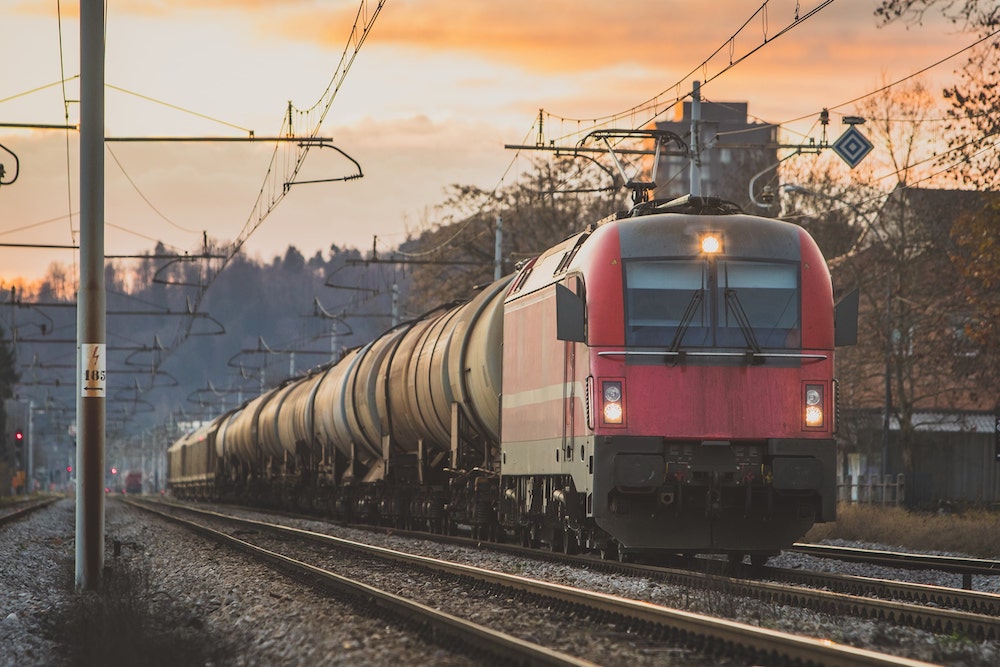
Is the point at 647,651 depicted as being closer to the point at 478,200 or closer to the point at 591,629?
the point at 591,629

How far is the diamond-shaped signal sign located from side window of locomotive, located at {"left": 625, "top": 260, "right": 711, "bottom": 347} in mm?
19822

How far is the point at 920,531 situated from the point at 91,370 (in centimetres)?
1512

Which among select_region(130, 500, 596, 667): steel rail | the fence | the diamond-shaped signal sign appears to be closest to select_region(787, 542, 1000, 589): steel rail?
select_region(130, 500, 596, 667): steel rail

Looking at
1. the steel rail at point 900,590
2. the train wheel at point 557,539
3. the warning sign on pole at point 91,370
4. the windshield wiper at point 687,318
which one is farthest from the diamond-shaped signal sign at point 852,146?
the warning sign on pole at point 91,370

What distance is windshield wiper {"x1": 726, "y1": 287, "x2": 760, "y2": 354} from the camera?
14.5 m

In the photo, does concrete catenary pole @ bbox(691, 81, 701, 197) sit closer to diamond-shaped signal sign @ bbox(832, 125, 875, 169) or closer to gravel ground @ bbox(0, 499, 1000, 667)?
diamond-shaped signal sign @ bbox(832, 125, 875, 169)

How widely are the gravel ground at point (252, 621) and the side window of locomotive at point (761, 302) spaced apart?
2703mm

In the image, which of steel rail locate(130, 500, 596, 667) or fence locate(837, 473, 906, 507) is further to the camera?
fence locate(837, 473, 906, 507)

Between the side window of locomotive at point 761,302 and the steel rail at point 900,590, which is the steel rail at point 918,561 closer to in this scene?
the steel rail at point 900,590

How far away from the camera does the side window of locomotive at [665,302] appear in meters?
14.5

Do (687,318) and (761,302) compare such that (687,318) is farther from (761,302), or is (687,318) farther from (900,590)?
(900,590)

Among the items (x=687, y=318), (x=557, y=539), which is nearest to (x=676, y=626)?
(x=687, y=318)

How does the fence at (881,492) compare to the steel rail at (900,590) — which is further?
the fence at (881,492)

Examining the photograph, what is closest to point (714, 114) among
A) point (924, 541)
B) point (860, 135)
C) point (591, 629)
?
point (860, 135)
